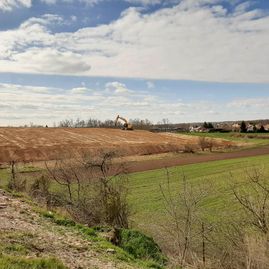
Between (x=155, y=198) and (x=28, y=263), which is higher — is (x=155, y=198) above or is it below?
below

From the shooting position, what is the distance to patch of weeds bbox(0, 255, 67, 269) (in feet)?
25.2

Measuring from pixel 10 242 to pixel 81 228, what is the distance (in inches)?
152

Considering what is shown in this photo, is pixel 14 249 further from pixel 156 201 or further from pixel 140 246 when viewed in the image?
pixel 156 201

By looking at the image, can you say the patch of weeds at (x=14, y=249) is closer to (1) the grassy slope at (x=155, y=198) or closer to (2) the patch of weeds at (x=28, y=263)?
(2) the patch of weeds at (x=28, y=263)

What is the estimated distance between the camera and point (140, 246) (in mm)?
13492

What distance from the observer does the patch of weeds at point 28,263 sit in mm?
7672

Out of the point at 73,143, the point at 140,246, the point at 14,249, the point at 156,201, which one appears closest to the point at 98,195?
the point at 140,246

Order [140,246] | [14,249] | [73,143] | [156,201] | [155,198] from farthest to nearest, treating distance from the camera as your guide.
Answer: [73,143]
[155,198]
[156,201]
[140,246]
[14,249]

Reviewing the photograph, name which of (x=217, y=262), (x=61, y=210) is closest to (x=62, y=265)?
(x=217, y=262)

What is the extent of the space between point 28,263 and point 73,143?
63.5 metres

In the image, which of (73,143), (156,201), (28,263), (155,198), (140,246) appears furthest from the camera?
(73,143)

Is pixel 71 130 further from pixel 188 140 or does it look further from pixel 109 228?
pixel 109 228

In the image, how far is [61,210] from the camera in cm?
1753

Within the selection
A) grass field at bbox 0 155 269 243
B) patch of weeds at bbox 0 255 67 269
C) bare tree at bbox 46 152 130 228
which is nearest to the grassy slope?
grass field at bbox 0 155 269 243
